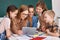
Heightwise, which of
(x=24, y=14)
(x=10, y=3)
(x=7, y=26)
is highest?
(x=10, y=3)

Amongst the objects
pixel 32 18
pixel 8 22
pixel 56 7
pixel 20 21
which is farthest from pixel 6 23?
pixel 56 7

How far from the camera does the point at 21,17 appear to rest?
122 centimetres

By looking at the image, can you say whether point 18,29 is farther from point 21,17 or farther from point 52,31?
point 52,31

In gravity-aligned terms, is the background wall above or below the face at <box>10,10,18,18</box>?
above

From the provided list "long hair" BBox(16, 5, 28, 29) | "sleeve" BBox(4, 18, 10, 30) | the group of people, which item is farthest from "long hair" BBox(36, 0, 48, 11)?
"sleeve" BBox(4, 18, 10, 30)

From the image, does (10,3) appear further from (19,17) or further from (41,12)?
(41,12)

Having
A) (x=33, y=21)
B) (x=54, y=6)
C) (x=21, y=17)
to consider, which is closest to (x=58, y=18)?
(x=54, y=6)

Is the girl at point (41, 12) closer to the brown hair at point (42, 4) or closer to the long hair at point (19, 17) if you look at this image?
the brown hair at point (42, 4)

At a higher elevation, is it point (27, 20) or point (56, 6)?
point (56, 6)

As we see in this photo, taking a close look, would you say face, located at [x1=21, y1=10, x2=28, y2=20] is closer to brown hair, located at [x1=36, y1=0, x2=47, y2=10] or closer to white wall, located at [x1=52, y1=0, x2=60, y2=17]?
brown hair, located at [x1=36, y1=0, x2=47, y2=10]

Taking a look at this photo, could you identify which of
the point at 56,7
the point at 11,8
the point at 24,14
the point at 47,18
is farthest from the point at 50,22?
the point at 11,8

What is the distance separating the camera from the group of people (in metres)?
1.19

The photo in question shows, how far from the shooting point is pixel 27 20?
124 cm

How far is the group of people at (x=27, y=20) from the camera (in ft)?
3.92
